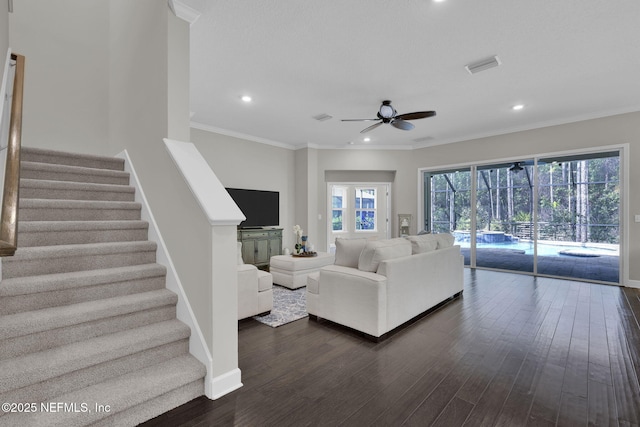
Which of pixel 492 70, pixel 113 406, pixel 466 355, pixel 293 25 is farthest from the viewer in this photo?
pixel 492 70

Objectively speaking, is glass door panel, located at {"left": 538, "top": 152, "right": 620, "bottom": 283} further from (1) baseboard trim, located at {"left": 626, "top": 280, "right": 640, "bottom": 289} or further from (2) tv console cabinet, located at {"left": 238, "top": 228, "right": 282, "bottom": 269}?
(2) tv console cabinet, located at {"left": 238, "top": 228, "right": 282, "bottom": 269}

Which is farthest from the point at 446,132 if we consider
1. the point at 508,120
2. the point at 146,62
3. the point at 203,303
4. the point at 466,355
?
the point at 203,303

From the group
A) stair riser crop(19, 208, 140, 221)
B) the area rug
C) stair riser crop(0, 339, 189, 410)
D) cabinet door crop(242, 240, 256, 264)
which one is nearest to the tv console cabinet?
cabinet door crop(242, 240, 256, 264)

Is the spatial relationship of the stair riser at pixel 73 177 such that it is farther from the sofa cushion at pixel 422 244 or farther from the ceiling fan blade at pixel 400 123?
the ceiling fan blade at pixel 400 123

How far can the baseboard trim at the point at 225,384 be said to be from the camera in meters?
1.84

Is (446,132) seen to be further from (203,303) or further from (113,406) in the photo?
(113,406)

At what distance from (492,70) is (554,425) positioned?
11.7 ft

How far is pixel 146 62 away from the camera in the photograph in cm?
278

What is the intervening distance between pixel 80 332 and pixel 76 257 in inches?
24.6

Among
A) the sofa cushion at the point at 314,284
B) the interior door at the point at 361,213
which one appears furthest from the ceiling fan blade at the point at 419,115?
the interior door at the point at 361,213

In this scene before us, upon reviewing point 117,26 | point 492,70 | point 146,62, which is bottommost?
point 146,62

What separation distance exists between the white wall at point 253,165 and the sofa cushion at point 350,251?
374 cm

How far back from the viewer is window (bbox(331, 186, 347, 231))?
8547mm

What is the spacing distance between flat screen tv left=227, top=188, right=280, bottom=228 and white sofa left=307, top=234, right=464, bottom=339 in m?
3.42
